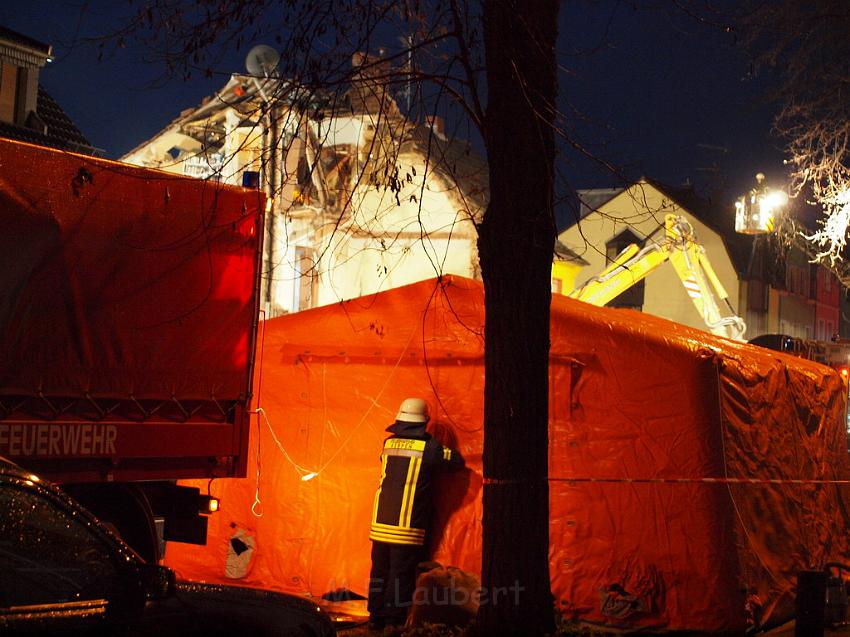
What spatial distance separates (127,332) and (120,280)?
15.1 inches

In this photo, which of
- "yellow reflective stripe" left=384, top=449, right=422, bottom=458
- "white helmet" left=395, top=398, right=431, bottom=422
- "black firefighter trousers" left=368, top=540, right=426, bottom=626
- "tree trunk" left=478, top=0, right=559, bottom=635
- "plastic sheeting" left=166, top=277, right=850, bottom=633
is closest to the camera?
"tree trunk" left=478, top=0, right=559, bottom=635

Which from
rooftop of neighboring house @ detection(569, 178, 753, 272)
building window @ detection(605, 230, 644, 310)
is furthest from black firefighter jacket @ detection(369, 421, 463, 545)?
building window @ detection(605, 230, 644, 310)

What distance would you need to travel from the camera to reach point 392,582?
9383 mm

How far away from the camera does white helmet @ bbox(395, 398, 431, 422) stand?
9.74 meters

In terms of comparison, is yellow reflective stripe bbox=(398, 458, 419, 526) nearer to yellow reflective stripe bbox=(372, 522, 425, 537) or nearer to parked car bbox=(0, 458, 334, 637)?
yellow reflective stripe bbox=(372, 522, 425, 537)

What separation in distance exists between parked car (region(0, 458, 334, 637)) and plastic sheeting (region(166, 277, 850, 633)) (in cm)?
460

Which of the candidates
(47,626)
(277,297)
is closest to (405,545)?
(47,626)

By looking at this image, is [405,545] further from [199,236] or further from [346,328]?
[199,236]

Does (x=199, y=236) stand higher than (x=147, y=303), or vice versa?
(x=199, y=236)

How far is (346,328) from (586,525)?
3.21 meters

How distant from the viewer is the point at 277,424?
11.3m

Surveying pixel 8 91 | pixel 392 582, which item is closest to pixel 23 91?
pixel 8 91

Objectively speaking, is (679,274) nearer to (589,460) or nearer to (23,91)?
(589,460)

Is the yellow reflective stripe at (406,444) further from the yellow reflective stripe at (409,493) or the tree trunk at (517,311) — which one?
the tree trunk at (517,311)
